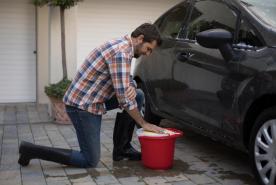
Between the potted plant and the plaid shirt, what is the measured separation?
242 cm

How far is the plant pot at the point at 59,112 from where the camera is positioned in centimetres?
696

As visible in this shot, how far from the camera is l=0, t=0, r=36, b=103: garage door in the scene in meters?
8.70

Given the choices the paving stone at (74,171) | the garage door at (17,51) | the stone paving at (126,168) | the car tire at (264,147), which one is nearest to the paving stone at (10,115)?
the garage door at (17,51)

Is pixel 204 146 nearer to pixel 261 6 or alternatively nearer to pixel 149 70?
pixel 149 70

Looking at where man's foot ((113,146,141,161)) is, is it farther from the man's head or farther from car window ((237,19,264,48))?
car window ((237,19,264,48))

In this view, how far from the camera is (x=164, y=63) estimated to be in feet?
18.1

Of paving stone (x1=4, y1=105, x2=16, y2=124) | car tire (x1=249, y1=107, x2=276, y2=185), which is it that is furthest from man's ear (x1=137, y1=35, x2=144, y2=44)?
paving stone (x1=4, y1=105, x2=16, y2=124)

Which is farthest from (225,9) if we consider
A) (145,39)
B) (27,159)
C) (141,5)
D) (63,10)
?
(141,5)

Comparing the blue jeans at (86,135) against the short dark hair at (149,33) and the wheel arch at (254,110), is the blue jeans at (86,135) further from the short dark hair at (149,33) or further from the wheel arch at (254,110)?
the wheel arch at (254,110)

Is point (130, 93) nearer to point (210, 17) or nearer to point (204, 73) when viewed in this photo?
point (204, 73)

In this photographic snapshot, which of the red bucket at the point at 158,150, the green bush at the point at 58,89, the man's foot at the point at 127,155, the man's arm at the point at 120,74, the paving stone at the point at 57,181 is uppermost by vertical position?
the man's arm at the point at 120,74

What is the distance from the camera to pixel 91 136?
14.8 ft

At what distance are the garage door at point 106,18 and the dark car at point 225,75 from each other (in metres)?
3.65

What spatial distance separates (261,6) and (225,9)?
37 cm
